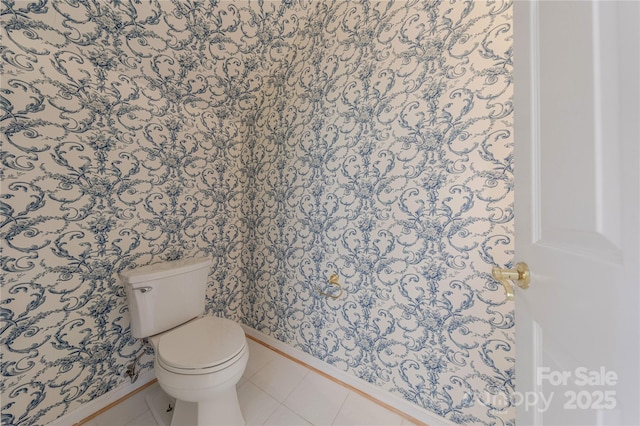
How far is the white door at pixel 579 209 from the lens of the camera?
261mm

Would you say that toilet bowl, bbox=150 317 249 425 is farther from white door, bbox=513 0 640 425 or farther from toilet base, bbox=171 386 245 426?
white door, bbox=513 0 640 425

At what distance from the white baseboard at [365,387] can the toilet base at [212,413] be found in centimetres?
45

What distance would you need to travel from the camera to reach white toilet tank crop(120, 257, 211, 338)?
3.41ft

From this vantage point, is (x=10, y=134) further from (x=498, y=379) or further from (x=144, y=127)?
(x=498, y=379)

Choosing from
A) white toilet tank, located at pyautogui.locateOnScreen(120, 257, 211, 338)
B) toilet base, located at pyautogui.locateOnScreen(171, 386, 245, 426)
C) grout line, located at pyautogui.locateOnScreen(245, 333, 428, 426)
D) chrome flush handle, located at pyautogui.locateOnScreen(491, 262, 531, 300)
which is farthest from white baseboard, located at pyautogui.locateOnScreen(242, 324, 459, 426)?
chrome flush handle, located at pyautogui.locateOnScreen(491, 262, 531, 300)

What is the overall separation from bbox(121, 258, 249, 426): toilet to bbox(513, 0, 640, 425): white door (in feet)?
3.41

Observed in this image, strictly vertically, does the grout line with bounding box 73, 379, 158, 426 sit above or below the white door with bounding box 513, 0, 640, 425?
below

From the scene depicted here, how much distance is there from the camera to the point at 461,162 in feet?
2.83

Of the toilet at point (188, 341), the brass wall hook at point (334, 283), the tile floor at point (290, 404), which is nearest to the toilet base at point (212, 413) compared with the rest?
the toilet at point (188, 341)

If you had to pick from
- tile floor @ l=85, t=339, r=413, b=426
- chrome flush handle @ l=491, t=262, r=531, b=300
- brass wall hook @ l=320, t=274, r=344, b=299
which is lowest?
tile floor @ l=85, t=339, r=413, b=426

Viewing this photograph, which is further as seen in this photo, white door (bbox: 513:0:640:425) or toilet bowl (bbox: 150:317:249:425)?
toilet bowl (bbox: 150:317:249:425)

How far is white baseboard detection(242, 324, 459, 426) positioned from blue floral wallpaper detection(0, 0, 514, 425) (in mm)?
39

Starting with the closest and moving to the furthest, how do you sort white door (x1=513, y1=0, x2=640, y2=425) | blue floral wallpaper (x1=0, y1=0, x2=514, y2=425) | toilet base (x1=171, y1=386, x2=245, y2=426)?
white door (x1=513, y1=0, x2=640, y2=425)
blue floral wallpaper (x1=0, y1=0, x2=514, y2=425)
toilet base (x1=171, y1=386, x2=245, y2=426)

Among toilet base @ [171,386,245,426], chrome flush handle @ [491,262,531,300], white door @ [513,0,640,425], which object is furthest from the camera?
toilet base @ [171,386,245,426]
